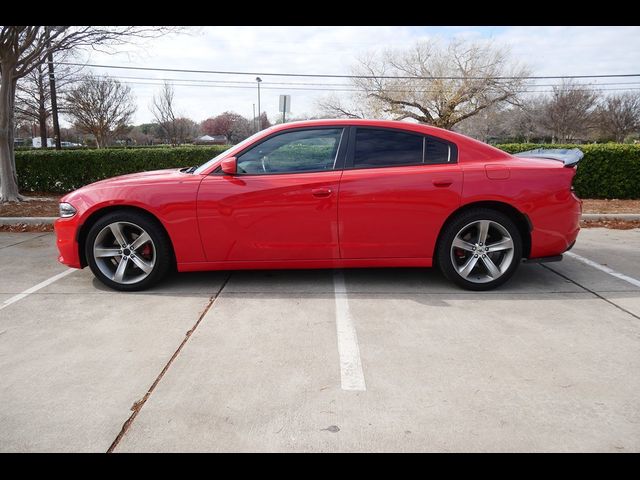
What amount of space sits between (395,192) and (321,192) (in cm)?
66

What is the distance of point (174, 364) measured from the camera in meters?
2.77

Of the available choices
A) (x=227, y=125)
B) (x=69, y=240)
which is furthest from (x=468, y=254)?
(x=227, y=125)

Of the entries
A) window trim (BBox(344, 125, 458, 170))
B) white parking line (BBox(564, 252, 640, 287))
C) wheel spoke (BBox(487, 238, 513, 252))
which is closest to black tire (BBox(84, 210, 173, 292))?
window trim (BBox(344, 125, 458, 170))

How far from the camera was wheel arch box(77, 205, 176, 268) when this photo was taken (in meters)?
4.03

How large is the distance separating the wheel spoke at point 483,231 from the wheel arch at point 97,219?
282 centimetres

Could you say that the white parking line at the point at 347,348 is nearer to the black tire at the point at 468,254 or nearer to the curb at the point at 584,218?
the black tire at the point at 468,254

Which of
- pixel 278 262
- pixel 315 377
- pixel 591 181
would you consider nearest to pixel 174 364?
pixel 315 377

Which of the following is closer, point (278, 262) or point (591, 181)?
point (278, 262)

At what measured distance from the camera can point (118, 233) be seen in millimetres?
4035

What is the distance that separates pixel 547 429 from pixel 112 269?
376 cm

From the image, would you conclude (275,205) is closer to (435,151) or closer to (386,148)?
(386,148)

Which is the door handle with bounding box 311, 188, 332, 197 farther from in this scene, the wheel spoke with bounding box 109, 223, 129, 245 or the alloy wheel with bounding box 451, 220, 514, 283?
the wheel spoke with bounding box 109, 223, 129, 245
